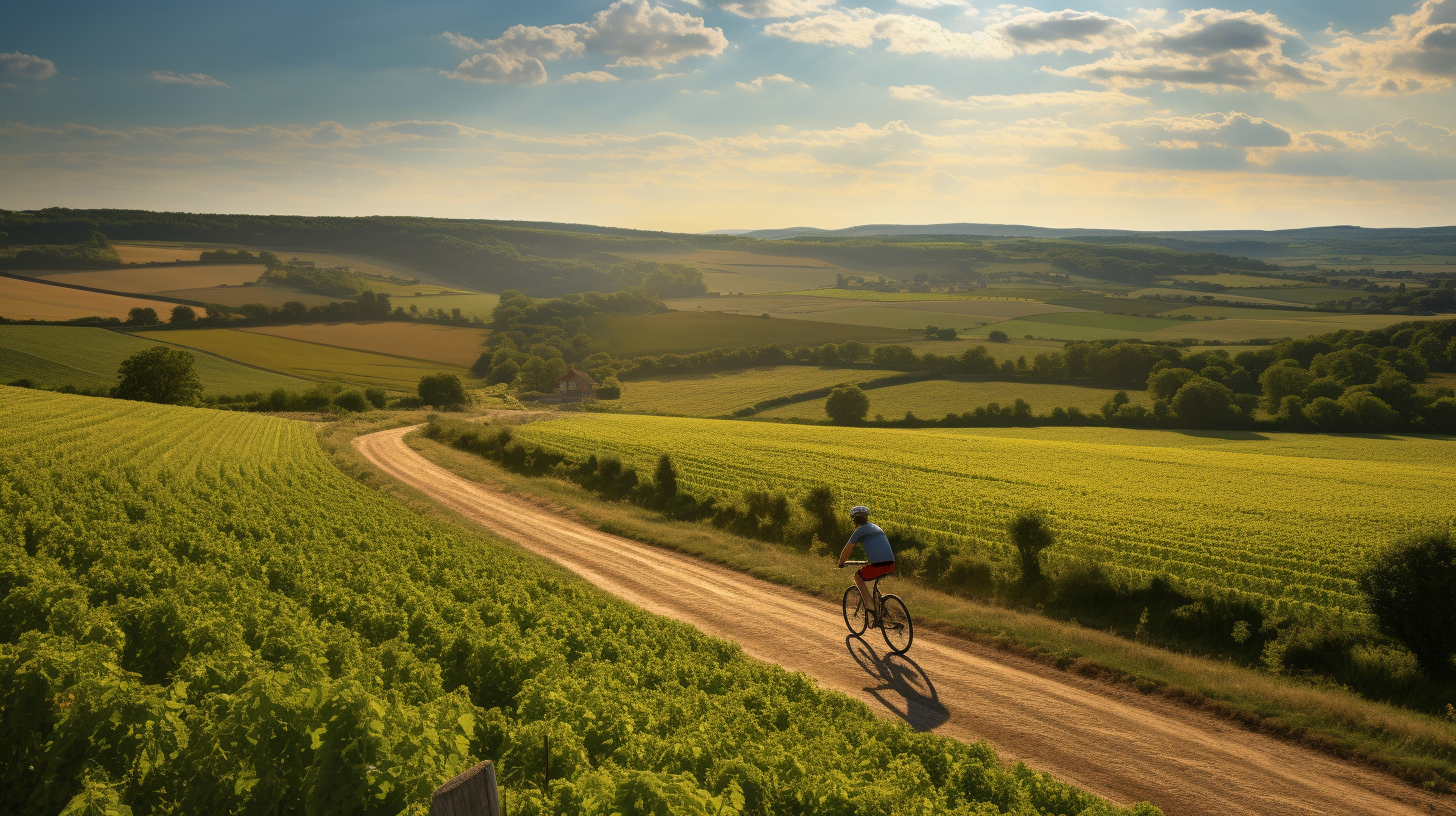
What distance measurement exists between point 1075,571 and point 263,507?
896 inches

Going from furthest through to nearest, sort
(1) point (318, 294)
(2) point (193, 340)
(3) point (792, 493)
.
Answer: (1) point (318, 294) < (2) point (193, 340) < (3) point (792, 493)

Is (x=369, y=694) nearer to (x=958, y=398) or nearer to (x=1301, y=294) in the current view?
(x=958, y=398)

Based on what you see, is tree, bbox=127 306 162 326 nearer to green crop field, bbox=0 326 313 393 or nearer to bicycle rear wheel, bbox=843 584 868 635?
green crop field, bbox=0 326 313 393

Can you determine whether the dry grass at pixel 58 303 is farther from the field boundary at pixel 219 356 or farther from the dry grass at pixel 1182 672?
the dry grass at pixel 1182 672

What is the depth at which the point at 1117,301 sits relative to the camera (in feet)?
552

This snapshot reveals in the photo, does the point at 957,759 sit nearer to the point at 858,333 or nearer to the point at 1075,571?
the point at 1075,571

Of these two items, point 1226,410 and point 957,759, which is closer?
point 957,759

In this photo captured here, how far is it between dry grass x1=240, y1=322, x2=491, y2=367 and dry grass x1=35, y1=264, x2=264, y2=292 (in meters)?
20.9

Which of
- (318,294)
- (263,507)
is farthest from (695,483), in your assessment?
(318,294)

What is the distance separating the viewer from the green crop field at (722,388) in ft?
284

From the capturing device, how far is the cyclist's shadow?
41.4ft

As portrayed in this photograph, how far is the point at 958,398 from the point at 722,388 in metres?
29.3

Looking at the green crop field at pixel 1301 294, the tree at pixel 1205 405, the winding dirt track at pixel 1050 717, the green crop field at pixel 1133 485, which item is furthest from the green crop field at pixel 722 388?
the green crop field at pixel 1301 294

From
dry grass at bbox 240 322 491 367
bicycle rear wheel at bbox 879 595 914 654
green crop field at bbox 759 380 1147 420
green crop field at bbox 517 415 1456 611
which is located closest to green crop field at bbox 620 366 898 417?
green crop field at bbox 759 380 1147 420
